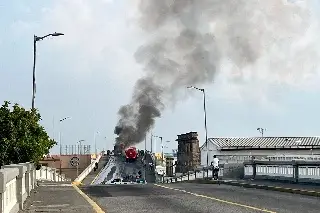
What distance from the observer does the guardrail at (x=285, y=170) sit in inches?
1262

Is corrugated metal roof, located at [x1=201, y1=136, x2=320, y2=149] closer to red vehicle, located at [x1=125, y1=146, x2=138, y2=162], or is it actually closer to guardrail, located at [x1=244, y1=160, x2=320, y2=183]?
red vehicle, located at [x1=125, y1=146, x2=138, y2=162]

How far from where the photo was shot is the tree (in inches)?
1356

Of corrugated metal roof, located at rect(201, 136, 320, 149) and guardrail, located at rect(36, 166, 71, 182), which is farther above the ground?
corrugated metal roof, located at rect(201, 136, 320, 149)

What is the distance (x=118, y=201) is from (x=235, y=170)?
25.8 meters

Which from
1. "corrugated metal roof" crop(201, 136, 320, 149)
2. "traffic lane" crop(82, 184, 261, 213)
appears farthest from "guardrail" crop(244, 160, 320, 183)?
"corrugated metal roof" crop(201, 136, 320, 149)

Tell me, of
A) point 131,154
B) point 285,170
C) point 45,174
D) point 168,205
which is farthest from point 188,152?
point 168,205

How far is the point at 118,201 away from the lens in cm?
2188

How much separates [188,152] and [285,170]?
89069 mm

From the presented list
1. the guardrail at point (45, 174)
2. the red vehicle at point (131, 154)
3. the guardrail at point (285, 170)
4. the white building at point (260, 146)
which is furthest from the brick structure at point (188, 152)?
the guardrail at point (285, 170)

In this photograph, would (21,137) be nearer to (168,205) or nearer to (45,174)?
(168,205)

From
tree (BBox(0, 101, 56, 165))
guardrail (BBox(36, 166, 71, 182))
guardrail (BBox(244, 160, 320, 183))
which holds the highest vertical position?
tree (BBox(0, 101, 56, 165))

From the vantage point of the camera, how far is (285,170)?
36.5 meters

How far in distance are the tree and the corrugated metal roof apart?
278ft

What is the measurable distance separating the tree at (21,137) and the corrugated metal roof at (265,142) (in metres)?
84.9
